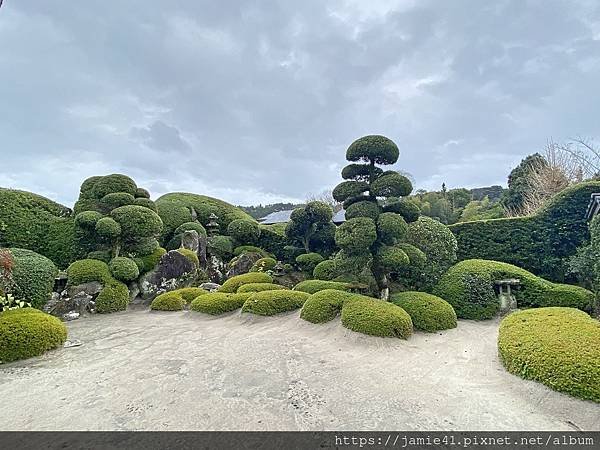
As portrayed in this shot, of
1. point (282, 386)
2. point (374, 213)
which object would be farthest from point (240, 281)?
point (282, 386)

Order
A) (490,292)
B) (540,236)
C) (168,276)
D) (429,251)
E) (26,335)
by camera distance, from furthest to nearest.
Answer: (168,276)
(540,236)
(429,251)
(490,292)
(26,335)

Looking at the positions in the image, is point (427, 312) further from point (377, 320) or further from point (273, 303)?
point (273, 303)

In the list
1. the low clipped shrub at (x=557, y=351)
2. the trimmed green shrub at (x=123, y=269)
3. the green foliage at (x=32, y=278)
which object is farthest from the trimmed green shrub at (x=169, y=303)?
the low clipped shrub at (x=557, y=351)

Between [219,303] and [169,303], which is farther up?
[219,303]

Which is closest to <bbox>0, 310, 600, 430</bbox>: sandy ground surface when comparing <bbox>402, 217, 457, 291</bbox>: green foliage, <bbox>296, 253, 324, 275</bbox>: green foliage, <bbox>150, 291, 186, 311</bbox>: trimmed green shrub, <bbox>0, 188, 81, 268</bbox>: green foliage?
<bbox>402, 217, 457, 291</bbox>: green foliage

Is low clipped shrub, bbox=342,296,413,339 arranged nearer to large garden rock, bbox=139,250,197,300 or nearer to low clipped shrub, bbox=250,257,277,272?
low clipped shrub, bbox=250,257,277,272

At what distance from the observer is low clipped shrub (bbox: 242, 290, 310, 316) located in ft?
24.4

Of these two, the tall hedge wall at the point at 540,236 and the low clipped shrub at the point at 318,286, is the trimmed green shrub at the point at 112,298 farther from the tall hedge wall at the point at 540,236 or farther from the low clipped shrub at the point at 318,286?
the tall hedge wall at the point at 540,236

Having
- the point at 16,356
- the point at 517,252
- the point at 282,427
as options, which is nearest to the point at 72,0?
the point at 16,356

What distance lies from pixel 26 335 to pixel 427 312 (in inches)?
274

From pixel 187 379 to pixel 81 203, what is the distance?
10.8m

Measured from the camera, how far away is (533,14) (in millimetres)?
7246

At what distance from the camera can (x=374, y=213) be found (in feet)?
25.0

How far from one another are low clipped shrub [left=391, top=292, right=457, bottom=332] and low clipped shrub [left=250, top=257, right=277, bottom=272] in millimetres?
6212
